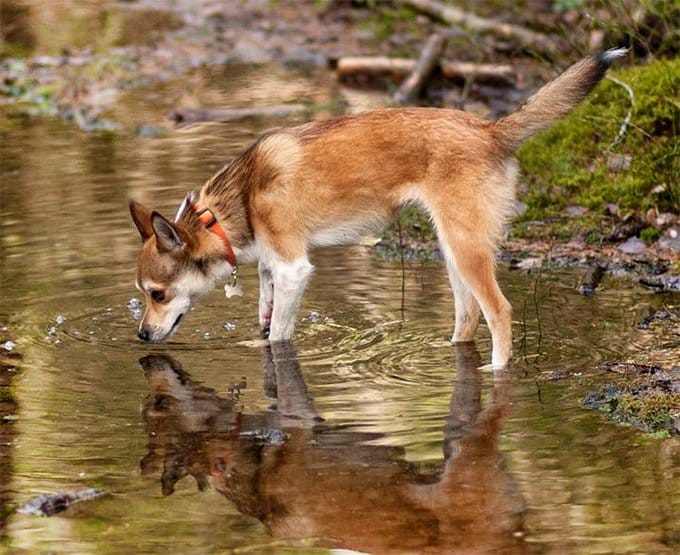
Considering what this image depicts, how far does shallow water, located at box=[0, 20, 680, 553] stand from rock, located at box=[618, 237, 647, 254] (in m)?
0.81

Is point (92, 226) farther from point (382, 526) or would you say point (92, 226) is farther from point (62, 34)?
point (62, 34)

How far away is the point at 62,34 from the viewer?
22547 mm

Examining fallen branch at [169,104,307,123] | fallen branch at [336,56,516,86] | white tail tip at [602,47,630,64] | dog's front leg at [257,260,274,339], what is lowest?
fallen branch at [169,104,307,123]

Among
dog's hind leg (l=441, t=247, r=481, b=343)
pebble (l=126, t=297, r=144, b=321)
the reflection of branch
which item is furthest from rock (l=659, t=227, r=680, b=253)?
pebble (l=126, t=297, r=144, b=321)

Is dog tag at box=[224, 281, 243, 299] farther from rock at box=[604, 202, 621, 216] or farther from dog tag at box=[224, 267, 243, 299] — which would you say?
rock at box=[604, 202, 621, 216]

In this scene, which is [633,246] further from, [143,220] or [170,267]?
[143,220]

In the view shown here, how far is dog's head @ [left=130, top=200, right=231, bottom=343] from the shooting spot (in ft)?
29.2

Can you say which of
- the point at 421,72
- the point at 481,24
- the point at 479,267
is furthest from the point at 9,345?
the point at 481,24

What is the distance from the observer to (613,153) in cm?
1178

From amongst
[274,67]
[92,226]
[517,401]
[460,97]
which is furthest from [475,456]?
[274,67]

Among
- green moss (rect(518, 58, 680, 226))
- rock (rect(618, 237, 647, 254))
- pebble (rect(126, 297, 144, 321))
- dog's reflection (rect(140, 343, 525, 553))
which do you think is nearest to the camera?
dog's reflection (rect(140, 343, 525, 553))

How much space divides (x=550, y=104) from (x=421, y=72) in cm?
843

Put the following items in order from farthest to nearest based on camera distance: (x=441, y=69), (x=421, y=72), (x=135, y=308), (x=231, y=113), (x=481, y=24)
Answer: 1. (x=481, y=24)
2. (x=441, y=69)
3. (x=421, y=72)
4. (x=231, y=113)
5. (x=135, y=308)

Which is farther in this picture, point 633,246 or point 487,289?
point 633,246
